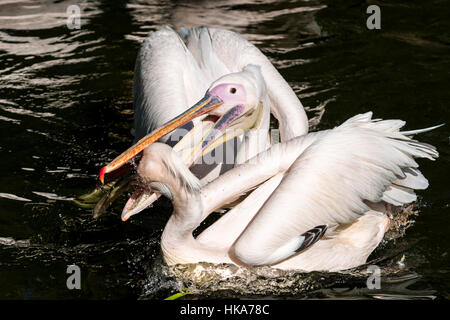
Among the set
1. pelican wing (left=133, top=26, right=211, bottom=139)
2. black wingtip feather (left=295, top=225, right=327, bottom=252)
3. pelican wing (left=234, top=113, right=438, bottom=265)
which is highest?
pelican wing (left=133, top=26, right=211, bottom=139)

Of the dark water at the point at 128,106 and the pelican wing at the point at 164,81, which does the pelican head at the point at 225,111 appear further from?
the dark water at the point at 128,106

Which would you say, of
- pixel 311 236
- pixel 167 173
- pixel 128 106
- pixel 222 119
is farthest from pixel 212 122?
pixel 128 106

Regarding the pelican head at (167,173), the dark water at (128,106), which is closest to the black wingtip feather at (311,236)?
the dark water at (128,106)

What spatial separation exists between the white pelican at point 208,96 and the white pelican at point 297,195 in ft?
0.88

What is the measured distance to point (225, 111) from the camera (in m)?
4.56

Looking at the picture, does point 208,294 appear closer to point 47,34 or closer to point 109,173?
point 109,173

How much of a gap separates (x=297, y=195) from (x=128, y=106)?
9.32 ft

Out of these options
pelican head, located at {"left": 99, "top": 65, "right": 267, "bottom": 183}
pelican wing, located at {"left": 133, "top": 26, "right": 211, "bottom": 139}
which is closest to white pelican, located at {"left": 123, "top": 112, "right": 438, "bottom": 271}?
pelican head, located at {"left": 99, "top": 65, "right": 267, "bottom": 183}

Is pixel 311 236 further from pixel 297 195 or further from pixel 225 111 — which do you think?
pixel 225 111

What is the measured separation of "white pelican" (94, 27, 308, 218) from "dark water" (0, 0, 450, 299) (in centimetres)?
58

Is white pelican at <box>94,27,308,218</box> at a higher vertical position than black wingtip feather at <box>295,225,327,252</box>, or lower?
higher

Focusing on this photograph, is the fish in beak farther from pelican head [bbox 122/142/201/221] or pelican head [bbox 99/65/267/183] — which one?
pelican head [bbox 122/142/201/221]

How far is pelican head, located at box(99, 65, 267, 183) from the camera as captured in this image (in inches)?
171

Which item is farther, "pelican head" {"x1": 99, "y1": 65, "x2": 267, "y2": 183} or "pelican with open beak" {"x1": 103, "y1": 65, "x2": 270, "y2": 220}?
"pelican head" {"x1": 99, "y1": 65, "x2": 267, "y2": 183}
